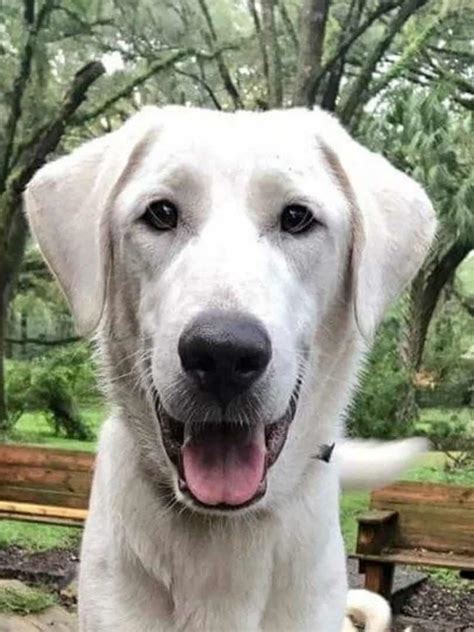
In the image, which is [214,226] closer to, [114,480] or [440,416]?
[114,480]

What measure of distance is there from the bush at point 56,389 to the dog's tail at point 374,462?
26.4 ft

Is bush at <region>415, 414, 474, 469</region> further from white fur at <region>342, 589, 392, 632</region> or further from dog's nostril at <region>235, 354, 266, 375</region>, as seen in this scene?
dog's nostril at <region>235, 354, 266, 375</region>

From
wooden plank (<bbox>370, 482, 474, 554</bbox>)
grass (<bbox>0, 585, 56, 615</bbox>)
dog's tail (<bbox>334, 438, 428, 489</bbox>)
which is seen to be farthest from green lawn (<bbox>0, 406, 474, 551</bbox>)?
dog's tail (<bbox>334, 438, 428, 489</bbox>)

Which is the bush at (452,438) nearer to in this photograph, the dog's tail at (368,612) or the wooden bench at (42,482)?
the wooden bench at (42,482)

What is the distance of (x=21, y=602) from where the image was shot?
5.29 metres

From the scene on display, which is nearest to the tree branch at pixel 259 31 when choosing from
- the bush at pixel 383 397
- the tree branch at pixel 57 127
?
the tree branch at pixel 57 127

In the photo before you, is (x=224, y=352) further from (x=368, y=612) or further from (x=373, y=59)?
(x=373, y=59)

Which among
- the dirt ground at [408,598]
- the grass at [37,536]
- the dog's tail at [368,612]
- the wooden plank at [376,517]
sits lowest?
the grass at [37,536]

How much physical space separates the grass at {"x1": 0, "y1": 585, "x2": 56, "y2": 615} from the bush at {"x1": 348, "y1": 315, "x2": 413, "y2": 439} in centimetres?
484

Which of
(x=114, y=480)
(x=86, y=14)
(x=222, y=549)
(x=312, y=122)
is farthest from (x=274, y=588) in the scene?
(x=86, y=14)

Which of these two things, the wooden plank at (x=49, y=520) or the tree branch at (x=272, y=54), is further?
the tree branch at (x=272, y=54)

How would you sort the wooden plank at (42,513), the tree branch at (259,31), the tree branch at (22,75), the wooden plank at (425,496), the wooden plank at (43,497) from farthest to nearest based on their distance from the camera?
the tree branch at (22,75), the tree branch at (259,31), the wooden plank at (43,497), the wooden plank at (42,513), the wooden plank at (425,496)

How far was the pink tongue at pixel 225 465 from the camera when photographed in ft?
7.31

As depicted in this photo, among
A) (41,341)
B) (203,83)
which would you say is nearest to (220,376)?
(203,83)
